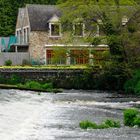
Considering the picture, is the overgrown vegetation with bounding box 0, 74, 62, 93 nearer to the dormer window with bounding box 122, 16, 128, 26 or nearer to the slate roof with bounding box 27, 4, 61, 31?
the dormer window with bounding box 122, 16, 128, 26

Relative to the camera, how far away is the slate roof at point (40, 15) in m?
80.2

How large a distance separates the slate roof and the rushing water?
3928 centimetres

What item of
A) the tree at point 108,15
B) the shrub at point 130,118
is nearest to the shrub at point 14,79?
the tree at point 108,15

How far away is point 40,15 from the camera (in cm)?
8125

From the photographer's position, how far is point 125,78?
58094 millimetres

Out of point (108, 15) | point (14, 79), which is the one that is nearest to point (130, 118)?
point (108, 15)

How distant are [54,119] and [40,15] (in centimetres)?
5453

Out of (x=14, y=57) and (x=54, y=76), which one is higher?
(x=14, y=57)

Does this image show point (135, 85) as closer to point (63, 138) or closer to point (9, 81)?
point (9, 81)

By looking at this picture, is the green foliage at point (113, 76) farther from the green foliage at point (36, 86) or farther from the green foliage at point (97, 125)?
the green foliage at point (97, 125)

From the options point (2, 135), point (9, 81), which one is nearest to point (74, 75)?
point (9, 81)

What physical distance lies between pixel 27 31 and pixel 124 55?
90.8 ft

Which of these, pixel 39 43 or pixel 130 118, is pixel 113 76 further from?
pixel 130 118

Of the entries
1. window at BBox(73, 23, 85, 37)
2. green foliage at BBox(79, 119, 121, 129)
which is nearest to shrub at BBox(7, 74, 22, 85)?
window at BBox(73, 23, 85, 37)
